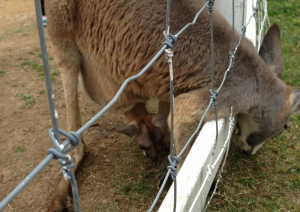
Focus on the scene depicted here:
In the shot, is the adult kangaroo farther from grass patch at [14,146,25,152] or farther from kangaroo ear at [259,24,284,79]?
grass patch at [14,146,25,152]

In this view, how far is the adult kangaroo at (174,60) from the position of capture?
2270 millimetres

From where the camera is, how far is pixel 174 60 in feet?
7.50

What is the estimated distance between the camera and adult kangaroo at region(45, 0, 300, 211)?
7.45 feet

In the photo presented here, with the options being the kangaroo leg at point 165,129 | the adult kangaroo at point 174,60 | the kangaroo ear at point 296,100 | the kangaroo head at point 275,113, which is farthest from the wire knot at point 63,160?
the kangaroo leg at point 165,129

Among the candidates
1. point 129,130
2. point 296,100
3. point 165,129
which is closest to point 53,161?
point 129,130

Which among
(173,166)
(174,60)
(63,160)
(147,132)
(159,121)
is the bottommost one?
(147,132)

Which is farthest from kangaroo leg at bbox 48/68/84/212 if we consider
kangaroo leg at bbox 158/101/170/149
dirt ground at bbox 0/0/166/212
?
kangaroo leg at bbox 158/101/170/149

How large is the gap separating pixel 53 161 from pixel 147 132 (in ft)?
3.88

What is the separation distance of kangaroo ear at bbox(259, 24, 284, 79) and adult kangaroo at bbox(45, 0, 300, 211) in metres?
0.41

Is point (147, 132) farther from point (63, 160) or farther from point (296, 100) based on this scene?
point (63, 160)

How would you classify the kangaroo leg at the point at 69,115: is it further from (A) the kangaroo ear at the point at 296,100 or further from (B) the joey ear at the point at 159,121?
(A) the kangaroo ear at the point at 296,100

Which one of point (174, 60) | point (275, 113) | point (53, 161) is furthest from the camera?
point (53, 161)

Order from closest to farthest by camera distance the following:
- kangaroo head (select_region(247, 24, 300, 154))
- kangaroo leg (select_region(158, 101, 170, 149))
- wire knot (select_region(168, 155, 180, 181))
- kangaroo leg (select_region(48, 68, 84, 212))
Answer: wire knot (select_region(168, 155, 180, 181)), kangaroo head (select_region(247, 24, 300, 154)), kangaroo leg (select_region(48, 68, 84, 212)), kangaroo leg (select_region(158, 101, 170, 149))

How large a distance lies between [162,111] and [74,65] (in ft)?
3.93
